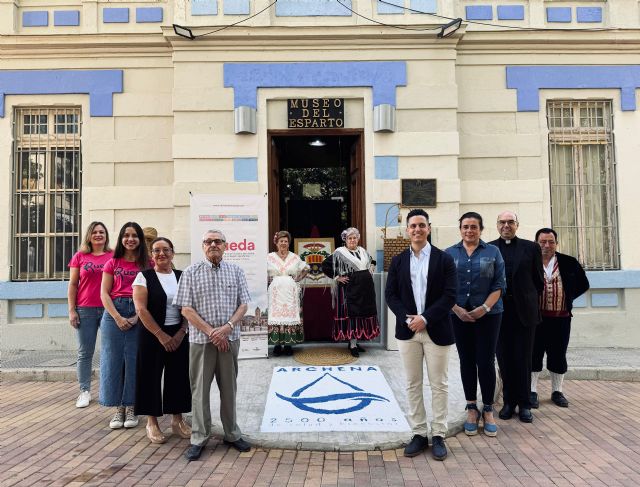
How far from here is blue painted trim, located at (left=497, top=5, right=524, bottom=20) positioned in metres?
8.00

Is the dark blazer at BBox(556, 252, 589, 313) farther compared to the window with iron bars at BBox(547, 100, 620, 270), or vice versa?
the window with iron bars at BBox(547, 100, 620, 270)

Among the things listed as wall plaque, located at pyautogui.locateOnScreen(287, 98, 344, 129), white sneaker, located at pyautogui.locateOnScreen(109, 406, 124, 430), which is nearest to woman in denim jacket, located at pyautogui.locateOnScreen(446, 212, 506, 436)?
white sneaker, located at pyautogui.locateOnScreen(109, 406, 124, 430)

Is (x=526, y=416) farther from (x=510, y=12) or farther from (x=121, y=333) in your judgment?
(x=510, y=12)

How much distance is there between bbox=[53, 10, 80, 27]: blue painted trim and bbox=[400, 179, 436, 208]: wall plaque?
579cm

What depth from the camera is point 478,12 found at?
26.2 feet

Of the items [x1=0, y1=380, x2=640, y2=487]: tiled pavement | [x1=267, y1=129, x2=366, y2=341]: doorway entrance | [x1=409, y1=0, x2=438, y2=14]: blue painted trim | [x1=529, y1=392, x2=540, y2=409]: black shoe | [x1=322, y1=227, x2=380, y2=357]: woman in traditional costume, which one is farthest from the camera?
[x1=409, y1=0, x2=438, y2=14]: blue painted trim

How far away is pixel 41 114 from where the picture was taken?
8.03 metres

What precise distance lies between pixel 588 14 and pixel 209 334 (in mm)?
7977

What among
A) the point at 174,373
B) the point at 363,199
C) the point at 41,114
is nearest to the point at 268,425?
the point at 174,373

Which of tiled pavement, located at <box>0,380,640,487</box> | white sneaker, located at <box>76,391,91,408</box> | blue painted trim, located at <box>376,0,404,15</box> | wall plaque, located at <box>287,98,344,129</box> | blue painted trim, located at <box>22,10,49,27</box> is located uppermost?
blue painted trim, located at <box>22,10,49,27</box>

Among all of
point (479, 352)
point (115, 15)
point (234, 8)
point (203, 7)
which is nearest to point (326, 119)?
point (234, 8)

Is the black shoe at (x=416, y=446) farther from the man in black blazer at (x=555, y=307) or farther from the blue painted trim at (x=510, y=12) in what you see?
the blue painted trim at (x=510, y=12)

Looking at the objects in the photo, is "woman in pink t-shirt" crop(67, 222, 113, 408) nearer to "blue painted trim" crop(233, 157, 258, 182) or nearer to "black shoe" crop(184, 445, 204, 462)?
"black shoe" crop(184, 445, 204, 462)

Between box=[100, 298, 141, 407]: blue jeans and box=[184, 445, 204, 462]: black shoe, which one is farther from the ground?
box=[100, 298, 141, 407]: blue jeans
